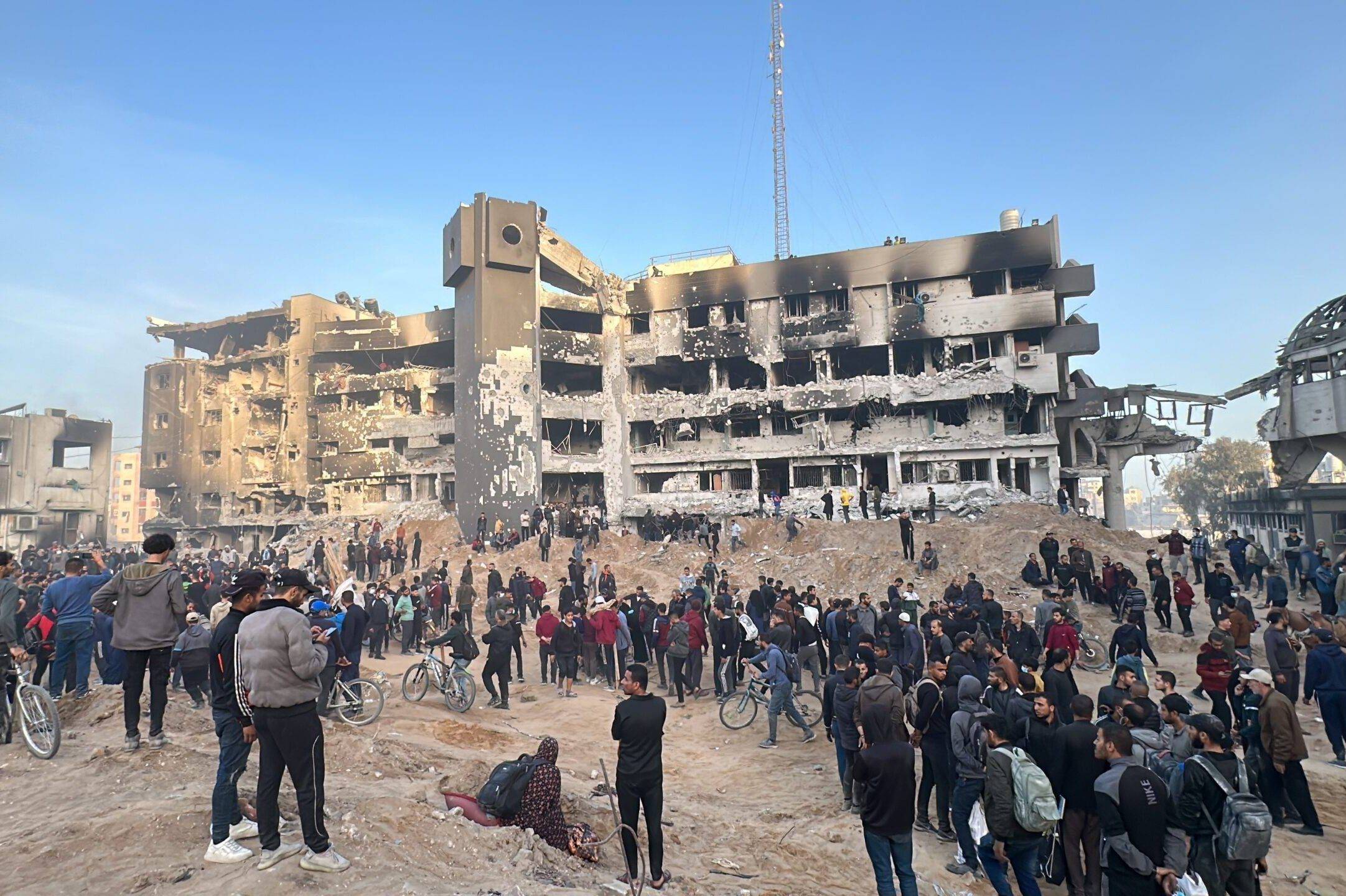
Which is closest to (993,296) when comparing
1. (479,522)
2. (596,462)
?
(596,462)

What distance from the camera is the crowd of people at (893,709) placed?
524 cm

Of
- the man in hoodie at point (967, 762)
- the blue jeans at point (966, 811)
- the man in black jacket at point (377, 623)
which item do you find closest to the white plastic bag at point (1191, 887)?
the man in hoodie at point (967, 762)

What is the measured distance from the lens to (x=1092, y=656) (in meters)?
15.4

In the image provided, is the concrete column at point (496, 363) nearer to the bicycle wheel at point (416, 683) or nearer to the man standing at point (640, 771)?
the bicycle wheel at point (416, 683)

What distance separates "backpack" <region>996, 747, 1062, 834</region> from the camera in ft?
18.7

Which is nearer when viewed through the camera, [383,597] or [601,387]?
[383,597]

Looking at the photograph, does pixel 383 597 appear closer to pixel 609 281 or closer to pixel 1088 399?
pixel 609 281

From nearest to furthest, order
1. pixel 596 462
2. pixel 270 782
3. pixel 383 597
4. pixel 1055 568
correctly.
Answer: pixel 270 782
pixel 383 597
pixel 1055 568
pixel 596 462

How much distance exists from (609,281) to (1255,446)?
209ft

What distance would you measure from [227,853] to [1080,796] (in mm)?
6810

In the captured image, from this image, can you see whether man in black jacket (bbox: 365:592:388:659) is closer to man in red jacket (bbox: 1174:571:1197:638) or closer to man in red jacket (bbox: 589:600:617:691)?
man in red jacket (bbox: 589:600:617:691)

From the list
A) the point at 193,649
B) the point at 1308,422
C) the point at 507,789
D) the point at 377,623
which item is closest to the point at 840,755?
the point at 507,789

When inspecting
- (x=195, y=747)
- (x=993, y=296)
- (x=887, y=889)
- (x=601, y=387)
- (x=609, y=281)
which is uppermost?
(x=609, y=281)

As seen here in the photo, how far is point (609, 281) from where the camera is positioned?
44.1m
